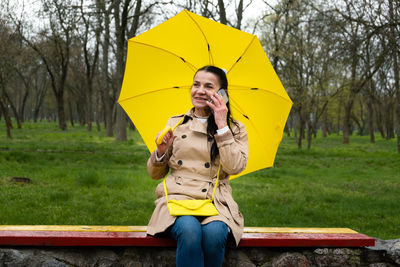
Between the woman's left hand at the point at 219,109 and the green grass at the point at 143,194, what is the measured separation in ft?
10.9

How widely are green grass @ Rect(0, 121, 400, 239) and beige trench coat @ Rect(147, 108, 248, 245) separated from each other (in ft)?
9.59

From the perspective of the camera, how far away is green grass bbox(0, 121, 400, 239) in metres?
5.96

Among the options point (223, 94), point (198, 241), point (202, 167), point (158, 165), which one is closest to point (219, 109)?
point (223, 94)

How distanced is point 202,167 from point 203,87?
620mm

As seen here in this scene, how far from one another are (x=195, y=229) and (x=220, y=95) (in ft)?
3.26

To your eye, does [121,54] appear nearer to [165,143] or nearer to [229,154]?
[165,143]

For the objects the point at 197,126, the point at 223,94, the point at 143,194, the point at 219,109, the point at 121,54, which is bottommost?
the point at 143,194

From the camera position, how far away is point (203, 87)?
10.0ft

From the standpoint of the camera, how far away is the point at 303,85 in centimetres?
1884

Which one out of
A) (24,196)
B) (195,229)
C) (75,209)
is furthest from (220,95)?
(24,196)

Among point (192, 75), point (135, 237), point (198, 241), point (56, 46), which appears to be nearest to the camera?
point (198, 241)

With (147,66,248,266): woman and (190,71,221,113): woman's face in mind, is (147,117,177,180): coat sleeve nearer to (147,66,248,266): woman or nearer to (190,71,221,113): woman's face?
(147,66,248,266): woman

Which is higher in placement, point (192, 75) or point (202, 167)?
point (192, 75)

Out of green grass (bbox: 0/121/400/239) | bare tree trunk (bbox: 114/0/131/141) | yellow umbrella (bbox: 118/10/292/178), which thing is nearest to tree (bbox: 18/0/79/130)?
bare tree trunk (bbox: 114/0/131/141)
